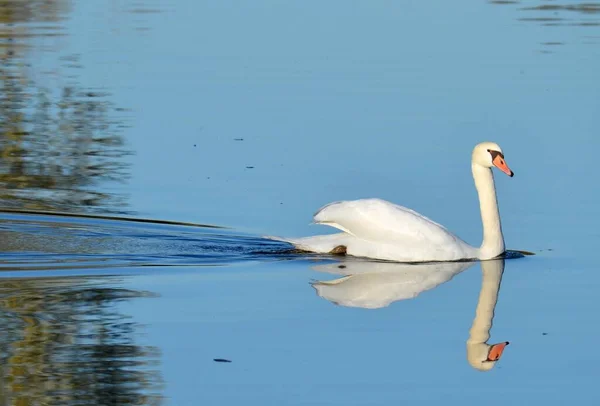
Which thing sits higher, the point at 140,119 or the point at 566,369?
the point at 140,119

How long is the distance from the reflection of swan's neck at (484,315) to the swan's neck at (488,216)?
0.32 ft

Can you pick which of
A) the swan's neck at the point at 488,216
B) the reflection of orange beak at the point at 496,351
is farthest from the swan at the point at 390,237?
the reflection of orange beak at the point at 496,351

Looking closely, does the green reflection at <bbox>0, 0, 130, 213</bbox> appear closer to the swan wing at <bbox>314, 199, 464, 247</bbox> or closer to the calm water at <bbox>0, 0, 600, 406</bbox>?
the calm water at <bbox>0, 0, 600, 406</bbox>

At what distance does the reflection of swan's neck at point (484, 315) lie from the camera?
7648 mm

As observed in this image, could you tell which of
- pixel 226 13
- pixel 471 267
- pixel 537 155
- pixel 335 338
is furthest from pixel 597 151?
pixel 226 13

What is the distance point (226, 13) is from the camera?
75.2 feet

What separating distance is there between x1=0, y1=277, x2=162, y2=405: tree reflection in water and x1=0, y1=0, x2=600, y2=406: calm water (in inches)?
0.8

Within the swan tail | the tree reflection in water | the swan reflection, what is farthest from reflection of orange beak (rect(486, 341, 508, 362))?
the swan tail

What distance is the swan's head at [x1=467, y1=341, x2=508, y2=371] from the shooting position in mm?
7516

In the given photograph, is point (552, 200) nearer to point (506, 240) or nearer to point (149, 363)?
point (506, 240)

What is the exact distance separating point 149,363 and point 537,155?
6749 mm

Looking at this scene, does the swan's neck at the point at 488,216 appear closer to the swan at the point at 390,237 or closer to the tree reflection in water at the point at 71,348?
the swan at the point at 390,237

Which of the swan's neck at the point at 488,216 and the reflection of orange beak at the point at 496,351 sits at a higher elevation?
the swan's neck at the point at 488,216

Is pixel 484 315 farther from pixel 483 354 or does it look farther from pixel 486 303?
pixel 483 354
